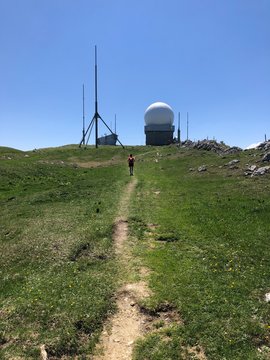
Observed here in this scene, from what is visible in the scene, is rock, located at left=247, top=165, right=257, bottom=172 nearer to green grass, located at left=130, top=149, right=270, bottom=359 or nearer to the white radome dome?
green grass, located at left=130, top=149, right=270, bottom=359

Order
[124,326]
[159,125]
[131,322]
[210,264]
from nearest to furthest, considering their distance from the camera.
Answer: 1. [124,326]
2. [131,322]
3. [210,264]
4. [159,125]

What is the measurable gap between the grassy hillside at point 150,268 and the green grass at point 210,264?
0.12 ft

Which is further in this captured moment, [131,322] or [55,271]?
[55,271]

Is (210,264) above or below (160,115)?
below

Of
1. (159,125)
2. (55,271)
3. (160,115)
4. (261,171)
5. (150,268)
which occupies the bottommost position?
→ (55,271)

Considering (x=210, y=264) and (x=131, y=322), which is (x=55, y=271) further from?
(x=210, y=264)

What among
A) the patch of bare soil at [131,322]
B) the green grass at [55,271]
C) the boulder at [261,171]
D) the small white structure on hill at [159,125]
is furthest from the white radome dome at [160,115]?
the patch of bare soil at [131,322]

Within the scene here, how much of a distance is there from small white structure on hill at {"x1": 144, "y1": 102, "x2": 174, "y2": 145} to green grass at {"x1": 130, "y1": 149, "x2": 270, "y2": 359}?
81.9 metres

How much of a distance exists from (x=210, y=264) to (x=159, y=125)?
3856 inches

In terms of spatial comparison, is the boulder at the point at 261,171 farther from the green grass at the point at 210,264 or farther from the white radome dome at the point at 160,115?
the white radome dome at the point at 160,115

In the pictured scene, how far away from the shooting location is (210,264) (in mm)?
14117

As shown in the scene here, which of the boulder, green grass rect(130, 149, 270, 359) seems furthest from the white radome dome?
green grass rect(130, 149, 270, 359)

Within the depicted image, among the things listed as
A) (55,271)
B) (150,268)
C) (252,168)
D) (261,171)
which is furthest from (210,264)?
(252,168)

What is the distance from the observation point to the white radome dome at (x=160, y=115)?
109m
